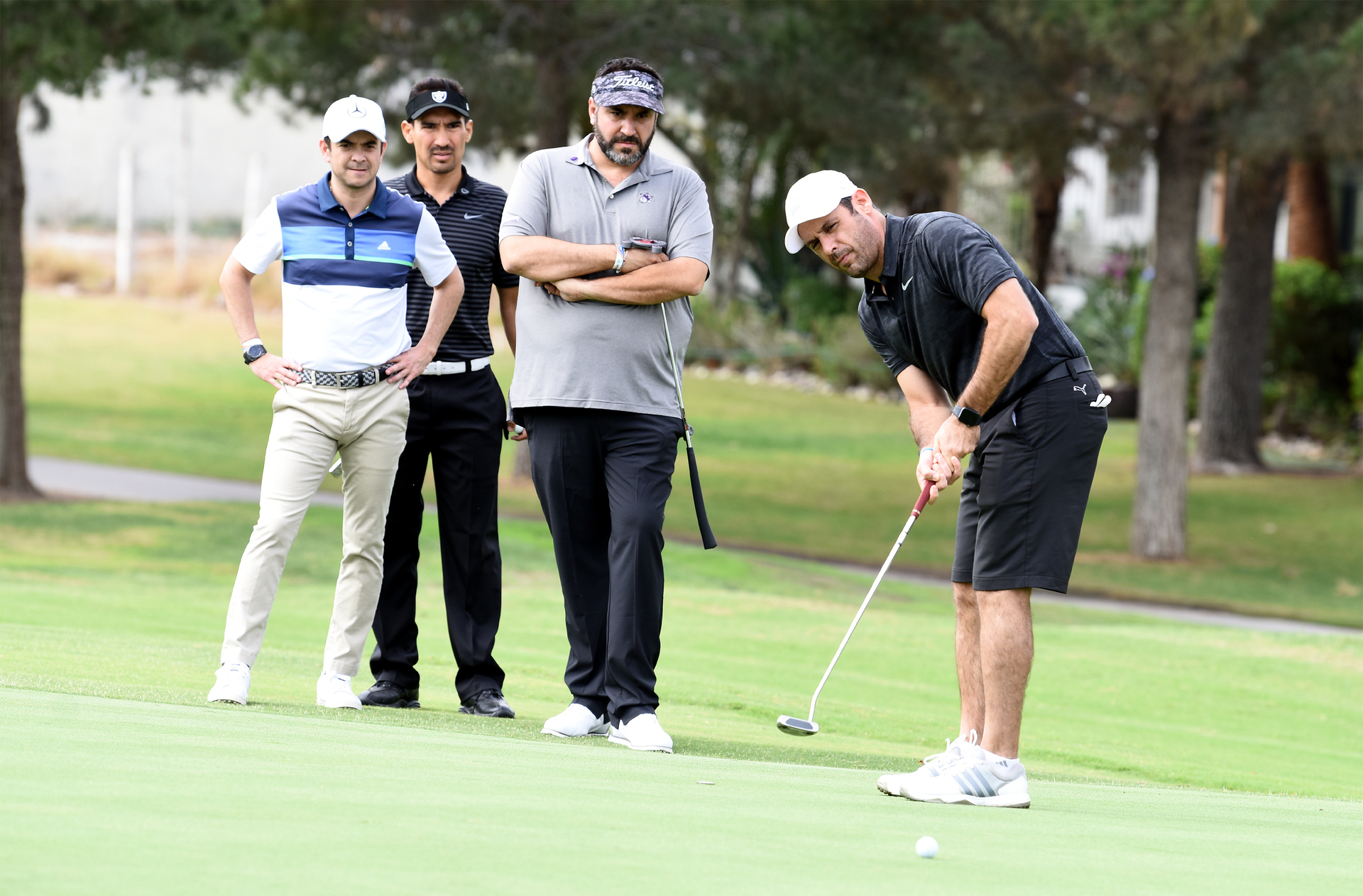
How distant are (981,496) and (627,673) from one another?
150 centimetres

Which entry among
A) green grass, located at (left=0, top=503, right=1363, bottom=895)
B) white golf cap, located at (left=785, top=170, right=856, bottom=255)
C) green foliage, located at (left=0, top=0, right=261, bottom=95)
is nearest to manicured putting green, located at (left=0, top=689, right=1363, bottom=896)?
green grass, located at (left=0, top=503, right=1363, bottom=895)

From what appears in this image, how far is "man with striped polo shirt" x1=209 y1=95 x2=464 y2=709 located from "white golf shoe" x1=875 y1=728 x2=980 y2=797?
7.32 feet

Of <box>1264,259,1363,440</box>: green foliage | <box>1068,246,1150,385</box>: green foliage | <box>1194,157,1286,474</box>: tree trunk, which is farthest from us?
<box>1068,246,1150,385</box>: green foliage

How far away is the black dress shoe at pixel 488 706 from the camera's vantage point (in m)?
6.48

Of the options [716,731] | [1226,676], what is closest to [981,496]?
[716,731]

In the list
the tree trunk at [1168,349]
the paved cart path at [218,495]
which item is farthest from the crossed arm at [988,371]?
the tree trunk at [1168,349]

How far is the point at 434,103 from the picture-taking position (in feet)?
21.8

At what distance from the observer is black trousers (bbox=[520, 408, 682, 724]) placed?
593cm

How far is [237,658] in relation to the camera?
5.80m

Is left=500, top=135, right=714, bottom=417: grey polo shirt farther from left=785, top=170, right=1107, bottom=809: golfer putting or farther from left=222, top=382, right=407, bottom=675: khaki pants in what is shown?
left=785, top=170, right=1107, bottom=809: golfer putting

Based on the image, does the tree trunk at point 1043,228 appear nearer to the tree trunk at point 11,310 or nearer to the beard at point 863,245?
the tree trunk at point 11,310

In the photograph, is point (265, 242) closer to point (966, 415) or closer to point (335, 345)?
point (335, 345)

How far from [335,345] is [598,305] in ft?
3.14

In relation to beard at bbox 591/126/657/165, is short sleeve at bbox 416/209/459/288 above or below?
below
